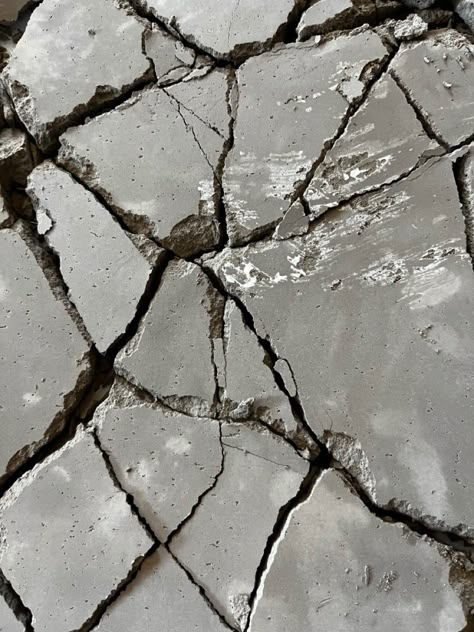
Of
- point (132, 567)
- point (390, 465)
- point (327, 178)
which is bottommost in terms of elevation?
point (390, 465)

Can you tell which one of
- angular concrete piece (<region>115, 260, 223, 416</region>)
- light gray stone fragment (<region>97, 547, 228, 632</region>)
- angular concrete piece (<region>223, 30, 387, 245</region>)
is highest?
angular concrete piece (<region>223, 30, 387, 245</region>)

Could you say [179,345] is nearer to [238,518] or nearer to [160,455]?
[160,455]

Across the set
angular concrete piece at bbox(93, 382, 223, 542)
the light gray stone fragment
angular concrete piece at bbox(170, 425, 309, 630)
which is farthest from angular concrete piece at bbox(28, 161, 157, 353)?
the light gray stone fragment

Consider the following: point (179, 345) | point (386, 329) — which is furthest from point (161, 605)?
point (386, 329)

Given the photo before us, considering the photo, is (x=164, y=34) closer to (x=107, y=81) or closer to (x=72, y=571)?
(x=107, y=81)

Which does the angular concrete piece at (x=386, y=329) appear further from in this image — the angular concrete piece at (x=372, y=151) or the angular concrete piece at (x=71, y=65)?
the angular concrete piece at (x=71, y=65)

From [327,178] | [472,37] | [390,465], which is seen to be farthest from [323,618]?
[472,37]

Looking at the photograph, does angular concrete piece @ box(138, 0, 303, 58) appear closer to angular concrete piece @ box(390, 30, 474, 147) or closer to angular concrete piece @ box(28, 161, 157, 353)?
angular concrete piece @ box(390, 30, 474, 147)

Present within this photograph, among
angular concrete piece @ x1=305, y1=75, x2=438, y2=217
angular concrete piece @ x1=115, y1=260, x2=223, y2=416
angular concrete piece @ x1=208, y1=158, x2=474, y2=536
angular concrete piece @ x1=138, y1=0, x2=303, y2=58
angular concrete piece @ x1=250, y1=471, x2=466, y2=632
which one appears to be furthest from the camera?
angular concrete piece @ x1=138, y1=0, x2=303, y2=58
